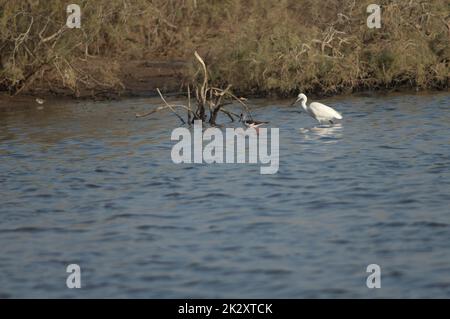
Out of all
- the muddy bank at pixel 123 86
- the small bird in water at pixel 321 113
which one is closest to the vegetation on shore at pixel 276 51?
the muddy bank at pixel 123 86

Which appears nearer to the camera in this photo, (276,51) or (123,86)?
(276,51)

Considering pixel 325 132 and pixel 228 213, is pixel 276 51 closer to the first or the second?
pixel 325 132

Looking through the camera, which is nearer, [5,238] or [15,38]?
[5,238]

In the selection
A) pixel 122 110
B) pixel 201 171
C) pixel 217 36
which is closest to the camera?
pixel 201 171

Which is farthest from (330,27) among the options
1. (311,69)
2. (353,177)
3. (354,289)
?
(354,289)

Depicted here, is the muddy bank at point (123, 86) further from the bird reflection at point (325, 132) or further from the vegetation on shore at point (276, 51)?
the bird reflection at point (325, 132)

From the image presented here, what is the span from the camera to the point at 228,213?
34.7 feet

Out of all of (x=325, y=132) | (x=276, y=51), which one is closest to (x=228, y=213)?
(x=325, y=132)

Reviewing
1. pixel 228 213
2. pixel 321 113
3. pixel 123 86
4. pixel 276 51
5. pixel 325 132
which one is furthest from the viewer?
pixel 123 86

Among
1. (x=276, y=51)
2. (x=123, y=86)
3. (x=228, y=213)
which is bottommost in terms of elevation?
(x=228, y=213)

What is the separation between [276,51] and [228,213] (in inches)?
336

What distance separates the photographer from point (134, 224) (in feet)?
33.2

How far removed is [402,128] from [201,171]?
4.28m
